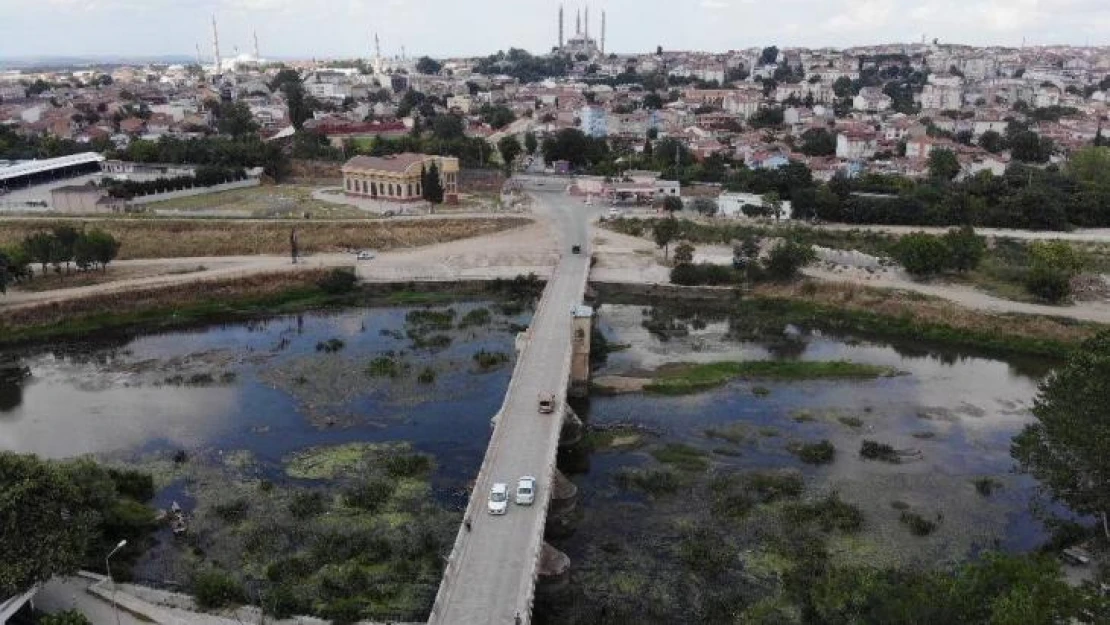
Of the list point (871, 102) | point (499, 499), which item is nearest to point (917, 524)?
point (499, 499)

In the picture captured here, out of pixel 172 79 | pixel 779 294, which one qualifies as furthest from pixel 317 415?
pixel 172 79

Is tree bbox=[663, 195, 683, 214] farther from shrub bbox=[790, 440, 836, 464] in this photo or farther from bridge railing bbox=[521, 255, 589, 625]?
shrub bbox=[790, 440, 836, 464]

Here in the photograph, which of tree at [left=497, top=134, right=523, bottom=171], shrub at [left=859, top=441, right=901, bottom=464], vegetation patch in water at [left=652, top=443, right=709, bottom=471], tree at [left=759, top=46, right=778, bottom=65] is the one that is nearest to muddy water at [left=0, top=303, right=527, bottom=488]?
vegetation patch in water at [left=652, top=443, right=709, bottom=471]

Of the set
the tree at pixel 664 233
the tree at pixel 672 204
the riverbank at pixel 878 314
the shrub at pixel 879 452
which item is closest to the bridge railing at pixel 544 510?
the shrub at pixel 879 452

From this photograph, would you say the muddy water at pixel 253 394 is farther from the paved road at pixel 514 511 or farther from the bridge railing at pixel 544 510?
the bridge railing at pixel 544 510

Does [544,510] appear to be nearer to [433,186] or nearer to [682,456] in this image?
[682,456]

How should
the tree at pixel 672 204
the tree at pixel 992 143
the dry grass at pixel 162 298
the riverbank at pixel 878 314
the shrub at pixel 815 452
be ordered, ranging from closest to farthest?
1. the shrub at pixel 815 452
2. the riverbank at pixel 878 314
3. the dry grass at pixel 162 298
4. the tree at pixel 672 204
5. the tree at pixel 992 143
